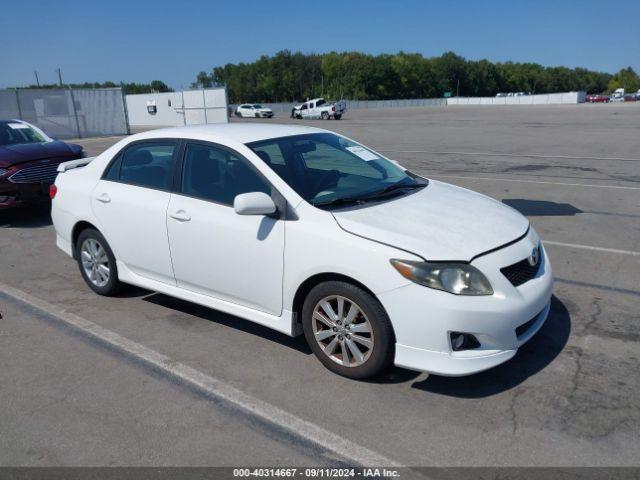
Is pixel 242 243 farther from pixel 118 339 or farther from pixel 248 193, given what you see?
pixel 118 339

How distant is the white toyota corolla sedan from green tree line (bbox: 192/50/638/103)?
111 meters

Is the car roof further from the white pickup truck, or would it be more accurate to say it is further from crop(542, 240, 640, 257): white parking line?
the white pickup truck

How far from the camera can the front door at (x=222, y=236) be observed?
12.9ft

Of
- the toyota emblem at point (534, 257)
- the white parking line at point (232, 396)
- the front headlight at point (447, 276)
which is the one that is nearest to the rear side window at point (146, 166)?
the white parking line at point (232, 396)

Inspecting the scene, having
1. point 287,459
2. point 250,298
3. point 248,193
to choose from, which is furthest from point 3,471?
point 248,193

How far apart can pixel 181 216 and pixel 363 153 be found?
5.66 ft

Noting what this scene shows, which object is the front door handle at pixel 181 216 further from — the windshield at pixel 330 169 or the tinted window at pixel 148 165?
the windshield at pixel 330 169

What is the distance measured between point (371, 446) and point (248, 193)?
1847mm

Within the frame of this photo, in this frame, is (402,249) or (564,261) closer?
(402,249)

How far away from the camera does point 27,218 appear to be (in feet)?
30.8

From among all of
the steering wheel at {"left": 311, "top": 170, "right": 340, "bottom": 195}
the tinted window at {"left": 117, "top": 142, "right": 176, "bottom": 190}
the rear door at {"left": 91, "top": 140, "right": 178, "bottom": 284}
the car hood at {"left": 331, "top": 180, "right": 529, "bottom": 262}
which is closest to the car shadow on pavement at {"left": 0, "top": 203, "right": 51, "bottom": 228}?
the rear door at {"left": 91, "top": 140, "right": 178, "bottom": 284}

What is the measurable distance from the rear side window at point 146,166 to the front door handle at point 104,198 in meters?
0.18

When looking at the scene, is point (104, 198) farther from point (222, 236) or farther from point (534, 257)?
point (534, 257)

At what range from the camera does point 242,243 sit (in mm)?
4008
